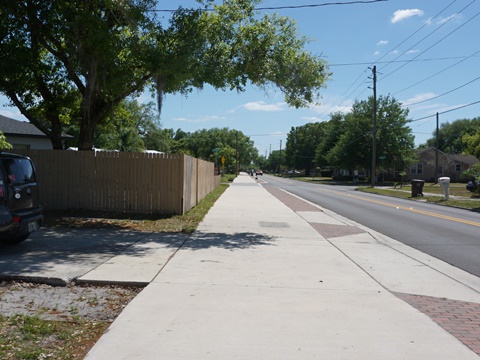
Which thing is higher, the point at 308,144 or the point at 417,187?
the point at 308,144

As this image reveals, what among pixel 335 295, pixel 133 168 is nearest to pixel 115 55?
pixel 133 168

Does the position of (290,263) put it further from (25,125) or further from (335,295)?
(25,125)

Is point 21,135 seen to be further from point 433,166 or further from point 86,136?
point 433,166

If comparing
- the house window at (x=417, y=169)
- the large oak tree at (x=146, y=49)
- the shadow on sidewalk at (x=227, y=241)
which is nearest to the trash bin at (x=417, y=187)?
the large oak tree at (x=146, y=49)

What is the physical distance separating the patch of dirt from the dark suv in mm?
1412

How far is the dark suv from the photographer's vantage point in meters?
7.11

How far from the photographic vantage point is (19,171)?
7.73 meters

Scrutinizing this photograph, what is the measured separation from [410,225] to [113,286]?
11124mm

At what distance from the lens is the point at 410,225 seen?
14516mm

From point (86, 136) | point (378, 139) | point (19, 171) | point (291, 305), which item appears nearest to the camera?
point (291, 305)

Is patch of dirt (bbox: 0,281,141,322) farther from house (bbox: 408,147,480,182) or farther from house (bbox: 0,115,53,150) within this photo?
house (bbox: 408,147,480,182)

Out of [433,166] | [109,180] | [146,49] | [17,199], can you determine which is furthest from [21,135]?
[433,166]

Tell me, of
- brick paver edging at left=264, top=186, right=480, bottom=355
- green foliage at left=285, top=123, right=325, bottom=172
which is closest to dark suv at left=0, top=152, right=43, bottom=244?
brick paver edging at left=264, top=186, right=480, bottom=355

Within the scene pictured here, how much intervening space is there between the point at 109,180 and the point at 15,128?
1084 cm
